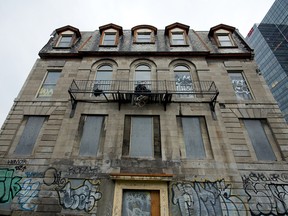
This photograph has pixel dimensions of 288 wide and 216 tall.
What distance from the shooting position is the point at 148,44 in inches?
570

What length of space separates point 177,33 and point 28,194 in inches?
640

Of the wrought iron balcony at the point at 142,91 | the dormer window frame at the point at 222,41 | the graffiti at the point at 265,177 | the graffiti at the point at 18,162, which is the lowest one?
the graffiti at the point at 265,177

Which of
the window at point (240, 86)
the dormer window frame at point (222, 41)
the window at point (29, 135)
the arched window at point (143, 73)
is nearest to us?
the window at point (29, 135)

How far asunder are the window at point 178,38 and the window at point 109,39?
17.8 feet

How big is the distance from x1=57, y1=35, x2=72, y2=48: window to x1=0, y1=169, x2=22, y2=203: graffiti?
424 inches

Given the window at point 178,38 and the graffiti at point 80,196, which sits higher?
the window at point 178,38

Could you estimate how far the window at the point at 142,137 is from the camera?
9328mm

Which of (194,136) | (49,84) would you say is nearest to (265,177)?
(194,136)

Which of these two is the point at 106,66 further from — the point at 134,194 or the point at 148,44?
the point at 134,194

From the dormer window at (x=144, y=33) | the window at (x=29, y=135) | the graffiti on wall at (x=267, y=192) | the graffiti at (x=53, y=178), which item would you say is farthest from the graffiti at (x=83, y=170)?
the dormer window at (x=144, y=33)

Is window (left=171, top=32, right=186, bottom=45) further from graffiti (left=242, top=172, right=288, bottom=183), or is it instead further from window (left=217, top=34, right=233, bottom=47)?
graffiti (left=242, top=172, right=288, bottom=183)

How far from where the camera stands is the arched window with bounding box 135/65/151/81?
1245 cm

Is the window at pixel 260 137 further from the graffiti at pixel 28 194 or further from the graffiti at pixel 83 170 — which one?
the graffiti at pixel 28 194

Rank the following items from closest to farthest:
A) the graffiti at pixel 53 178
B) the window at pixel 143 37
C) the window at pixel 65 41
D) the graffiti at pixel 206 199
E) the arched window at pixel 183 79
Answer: the graffiti at pixel 206 199 → the graffiti at pixel 53 178 → the arched window at pixel 183 79 → the window at pixel 65 41 → the window at pixel 143 37
